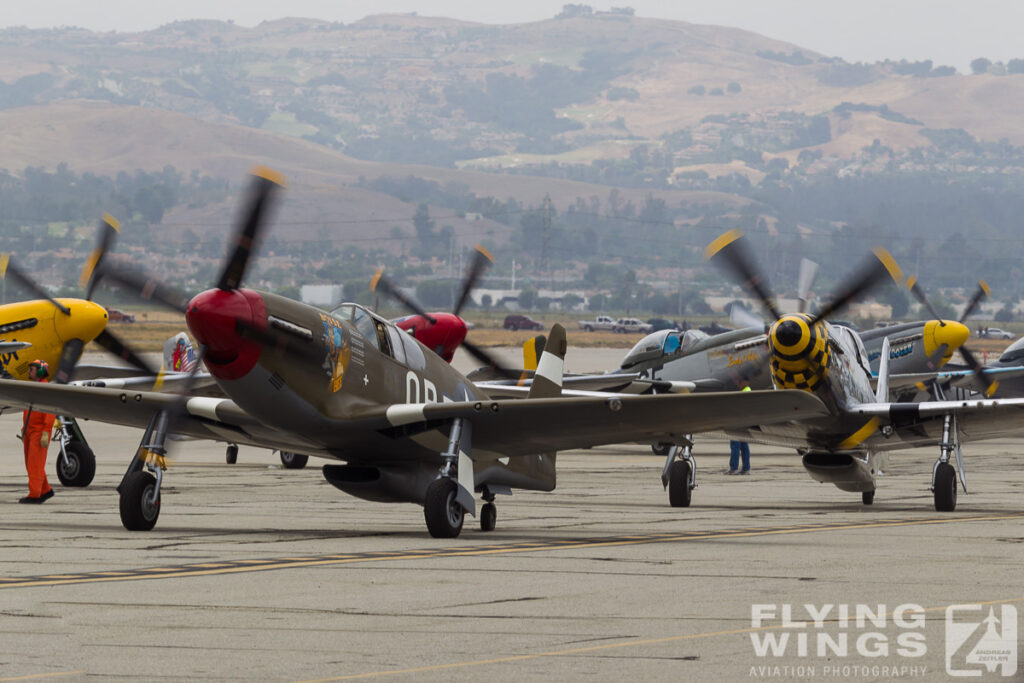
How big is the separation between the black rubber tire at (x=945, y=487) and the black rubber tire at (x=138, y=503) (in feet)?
35.2

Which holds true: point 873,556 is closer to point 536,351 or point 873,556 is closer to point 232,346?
point 232,346

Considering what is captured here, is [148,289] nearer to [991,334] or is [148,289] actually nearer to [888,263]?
[888,263]

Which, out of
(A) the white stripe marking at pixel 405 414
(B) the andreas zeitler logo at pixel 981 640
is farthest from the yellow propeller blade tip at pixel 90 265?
(B) the andreas zeitler logo at pixel 981 640

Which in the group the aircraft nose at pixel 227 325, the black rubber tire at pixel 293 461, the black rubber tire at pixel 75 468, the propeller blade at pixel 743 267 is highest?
the propeller blade at pixel 743 267

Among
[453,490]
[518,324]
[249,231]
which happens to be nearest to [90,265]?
[249,231]

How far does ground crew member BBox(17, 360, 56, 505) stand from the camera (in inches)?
757

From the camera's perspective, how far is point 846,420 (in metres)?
21.7

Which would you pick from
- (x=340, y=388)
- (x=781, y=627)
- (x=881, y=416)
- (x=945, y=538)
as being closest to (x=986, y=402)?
(x=881, y=416)

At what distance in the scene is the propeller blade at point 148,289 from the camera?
1623 cm

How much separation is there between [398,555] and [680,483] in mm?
8186

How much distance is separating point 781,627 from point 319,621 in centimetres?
299

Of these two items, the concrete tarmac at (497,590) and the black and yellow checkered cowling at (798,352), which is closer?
Result: the concrete tarmac at (497,590)

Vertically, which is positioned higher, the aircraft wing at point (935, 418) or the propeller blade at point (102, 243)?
the propeller blade at point (102, 243)

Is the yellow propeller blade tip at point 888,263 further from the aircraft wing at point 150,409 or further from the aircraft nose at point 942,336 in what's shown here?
the aircraft nose at point 942,336
